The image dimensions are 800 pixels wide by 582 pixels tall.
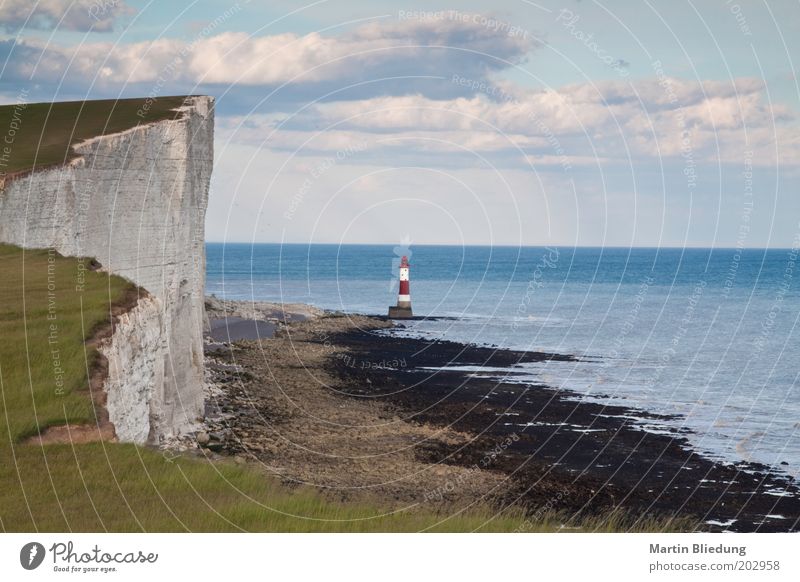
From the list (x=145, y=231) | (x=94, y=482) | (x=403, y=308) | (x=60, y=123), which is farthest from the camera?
(x=403, y=308)

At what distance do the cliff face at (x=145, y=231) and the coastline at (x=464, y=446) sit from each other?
237cm

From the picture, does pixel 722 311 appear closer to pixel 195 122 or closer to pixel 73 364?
pixel 195 122

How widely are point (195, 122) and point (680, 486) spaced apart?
1618 cm

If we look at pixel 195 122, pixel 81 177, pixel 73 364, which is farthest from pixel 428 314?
pixel 73 364

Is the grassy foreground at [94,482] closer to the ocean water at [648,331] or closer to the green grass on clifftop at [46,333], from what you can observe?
the green grass on clifftop at [46,333]

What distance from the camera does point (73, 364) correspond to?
16297 millimetres

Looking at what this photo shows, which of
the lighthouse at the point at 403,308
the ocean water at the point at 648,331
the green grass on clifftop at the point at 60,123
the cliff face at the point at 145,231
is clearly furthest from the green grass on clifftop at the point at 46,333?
the lighthouse at the point at 403,308

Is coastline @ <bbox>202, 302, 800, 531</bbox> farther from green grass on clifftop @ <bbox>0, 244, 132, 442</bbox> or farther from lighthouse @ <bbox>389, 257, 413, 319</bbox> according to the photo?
lighthouse @ <bbox>389, 257, 413, 319</bbox>

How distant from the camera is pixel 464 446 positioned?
26312mm

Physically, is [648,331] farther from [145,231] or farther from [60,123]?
[145,231]

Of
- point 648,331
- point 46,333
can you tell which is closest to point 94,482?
point 46,333

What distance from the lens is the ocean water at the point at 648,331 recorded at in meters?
32.7

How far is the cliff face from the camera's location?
65.8ft

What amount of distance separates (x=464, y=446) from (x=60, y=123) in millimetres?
14650
